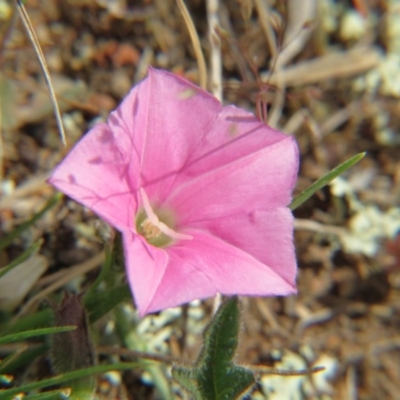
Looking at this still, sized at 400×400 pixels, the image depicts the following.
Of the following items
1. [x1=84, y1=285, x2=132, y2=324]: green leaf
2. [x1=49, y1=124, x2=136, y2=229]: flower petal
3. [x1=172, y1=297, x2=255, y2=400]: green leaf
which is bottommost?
[x1=172, y1=297, x2=255, y2=400]: green leaf

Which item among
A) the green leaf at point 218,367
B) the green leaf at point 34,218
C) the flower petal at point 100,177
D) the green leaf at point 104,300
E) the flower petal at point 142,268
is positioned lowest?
the green leaf at point 218,367

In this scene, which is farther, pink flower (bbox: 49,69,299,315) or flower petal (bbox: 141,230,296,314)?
pink flower (bbox: 49,69,299,315)

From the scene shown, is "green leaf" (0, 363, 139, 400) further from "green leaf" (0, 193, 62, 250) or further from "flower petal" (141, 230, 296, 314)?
"green leaf" (0, 193, 62, 250)

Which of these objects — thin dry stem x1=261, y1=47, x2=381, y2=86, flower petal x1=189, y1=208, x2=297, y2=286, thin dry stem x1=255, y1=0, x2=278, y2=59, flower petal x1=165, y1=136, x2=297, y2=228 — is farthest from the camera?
thin dry stem x1=261, y1=47, x2=381, y2=86

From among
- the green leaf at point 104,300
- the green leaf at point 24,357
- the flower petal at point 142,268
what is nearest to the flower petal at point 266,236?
the flower petal at point 142,268

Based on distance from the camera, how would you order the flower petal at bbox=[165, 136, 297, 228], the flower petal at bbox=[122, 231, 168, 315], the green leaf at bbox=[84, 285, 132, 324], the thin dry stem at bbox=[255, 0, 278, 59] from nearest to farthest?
the flower petal at bbox=[122, 231, 168, 315] < the flower petal at bbox=[165, 136, 297, 228] < the green leaf at bbox=[84, 285, 132, 324] < the thin dry stem at bbox=[255, 0, 278, 59]

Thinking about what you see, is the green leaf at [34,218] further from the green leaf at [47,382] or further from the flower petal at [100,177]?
the green leaf at [47,382]

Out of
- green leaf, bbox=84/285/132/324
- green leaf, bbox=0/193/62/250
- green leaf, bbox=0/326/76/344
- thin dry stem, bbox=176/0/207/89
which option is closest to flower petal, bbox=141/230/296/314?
green leaf, bbox=84/285/132/324
